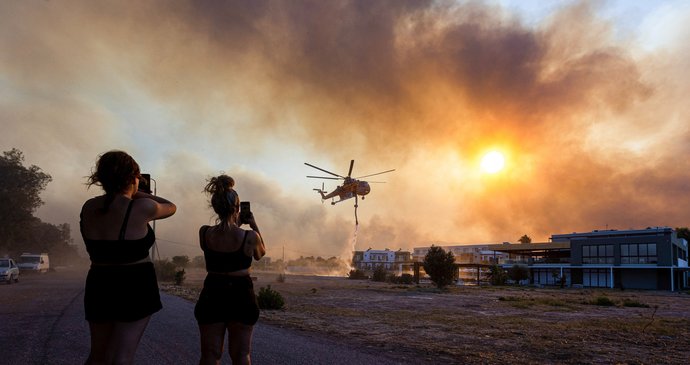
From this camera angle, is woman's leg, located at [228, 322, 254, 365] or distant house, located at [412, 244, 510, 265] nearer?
woman's leg, located at [228, 322, 254, 365]

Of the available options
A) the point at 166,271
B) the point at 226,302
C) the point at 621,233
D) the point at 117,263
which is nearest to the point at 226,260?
the point at 226,302

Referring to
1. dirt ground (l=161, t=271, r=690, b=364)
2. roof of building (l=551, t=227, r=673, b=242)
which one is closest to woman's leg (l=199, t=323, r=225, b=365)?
dirt ground (l=161, t=271, r=690, b=364)

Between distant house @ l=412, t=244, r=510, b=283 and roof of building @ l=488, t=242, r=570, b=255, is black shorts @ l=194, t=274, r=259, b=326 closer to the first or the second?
roof of building @ l=488, t=242, r=570, b=255

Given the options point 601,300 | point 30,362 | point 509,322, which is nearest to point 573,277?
point 601,300

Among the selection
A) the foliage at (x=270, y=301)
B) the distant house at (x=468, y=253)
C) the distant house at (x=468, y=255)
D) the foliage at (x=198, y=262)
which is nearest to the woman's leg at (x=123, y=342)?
the foliage at (x=270, y=301)

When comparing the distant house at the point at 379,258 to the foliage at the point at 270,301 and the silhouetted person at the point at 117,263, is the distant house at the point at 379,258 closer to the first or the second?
the foliage at the point at 270,301

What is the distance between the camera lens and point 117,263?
10.6 ft

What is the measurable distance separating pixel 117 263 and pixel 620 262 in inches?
2744

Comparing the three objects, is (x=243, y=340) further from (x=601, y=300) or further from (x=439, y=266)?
(x=439, y=266)

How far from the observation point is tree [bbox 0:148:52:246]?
165 feet

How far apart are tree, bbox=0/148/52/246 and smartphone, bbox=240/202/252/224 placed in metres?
57.2

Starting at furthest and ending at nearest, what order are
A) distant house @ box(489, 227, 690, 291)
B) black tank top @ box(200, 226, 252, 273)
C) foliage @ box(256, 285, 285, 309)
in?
distant house @ box(489, 227, 690, 291), foliage @ box(256, 285, 285, 309), black tank top @ box(200, 226, 252, 273)

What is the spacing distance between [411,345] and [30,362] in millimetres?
7397

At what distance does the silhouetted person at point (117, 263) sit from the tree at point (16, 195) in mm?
57620
